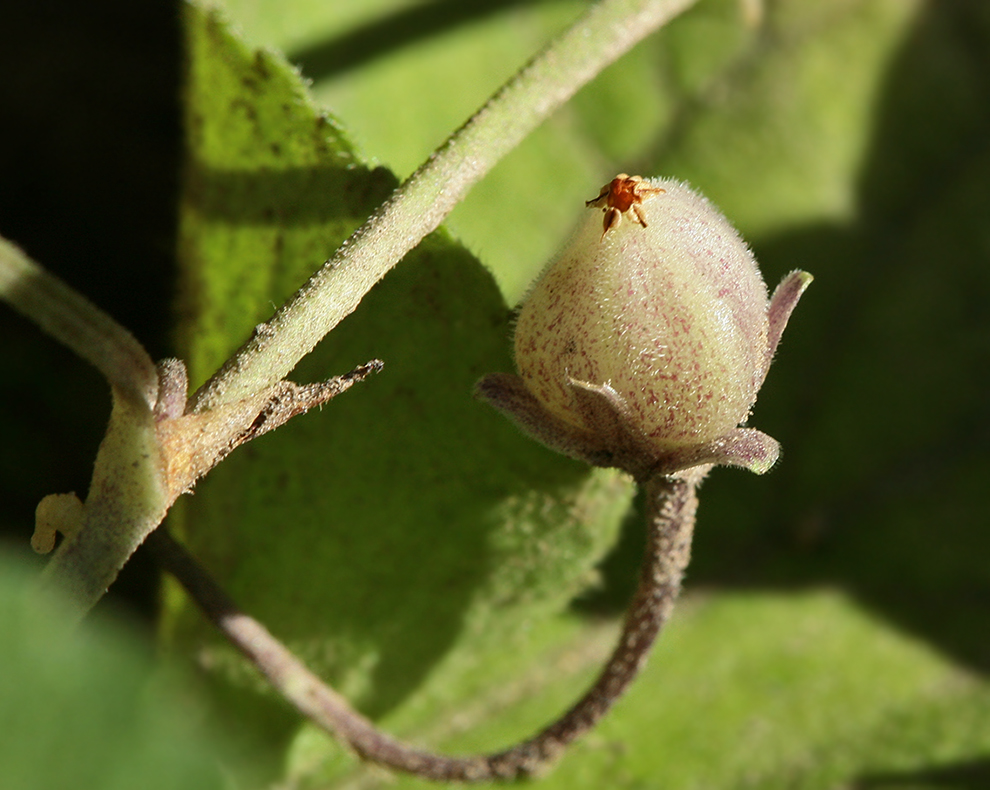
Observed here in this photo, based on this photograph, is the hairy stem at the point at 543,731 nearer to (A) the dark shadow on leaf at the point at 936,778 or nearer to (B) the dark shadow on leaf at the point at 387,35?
(A) the dark shadow on leaf at the point at 936,778

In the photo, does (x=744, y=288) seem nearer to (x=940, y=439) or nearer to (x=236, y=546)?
(x=236, y=546)

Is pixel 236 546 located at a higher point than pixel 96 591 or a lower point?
lower

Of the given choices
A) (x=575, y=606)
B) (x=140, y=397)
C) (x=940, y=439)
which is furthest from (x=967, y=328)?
(x=140, y=397)

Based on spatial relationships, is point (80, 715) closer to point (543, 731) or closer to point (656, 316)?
point (656, 316)

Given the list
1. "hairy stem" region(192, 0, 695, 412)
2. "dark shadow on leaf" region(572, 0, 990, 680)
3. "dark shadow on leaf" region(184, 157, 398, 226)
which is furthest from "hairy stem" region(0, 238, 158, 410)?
"dark shadow on leaf" region(572, 0, 990, 680)

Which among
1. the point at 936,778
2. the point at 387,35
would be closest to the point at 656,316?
the point at 387,35

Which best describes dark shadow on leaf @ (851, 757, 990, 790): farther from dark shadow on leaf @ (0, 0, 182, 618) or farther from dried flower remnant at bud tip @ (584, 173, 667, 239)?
dark shadow on leaf @ (0, 0, 182, 618)
